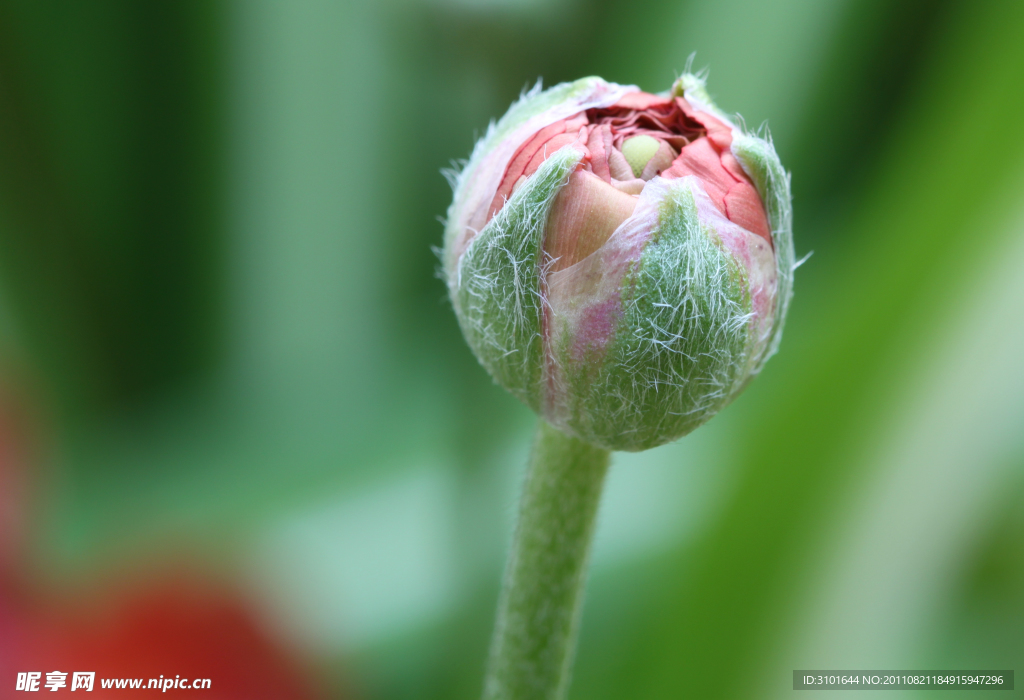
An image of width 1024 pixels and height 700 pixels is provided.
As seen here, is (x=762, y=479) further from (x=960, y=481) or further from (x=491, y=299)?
(x=491, y=299)

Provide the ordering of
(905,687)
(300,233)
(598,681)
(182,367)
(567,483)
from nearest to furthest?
(567,483) < (905,687) < (598,681) < (300,233) < (182,367)

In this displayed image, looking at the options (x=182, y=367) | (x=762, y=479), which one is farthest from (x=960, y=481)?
(x=182, y=367)

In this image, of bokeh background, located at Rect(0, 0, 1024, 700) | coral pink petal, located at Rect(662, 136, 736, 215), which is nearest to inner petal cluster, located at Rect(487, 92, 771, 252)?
coral pink petal, located at Rect(662, 136, 736, 215)

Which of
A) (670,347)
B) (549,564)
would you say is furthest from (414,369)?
(670,347)

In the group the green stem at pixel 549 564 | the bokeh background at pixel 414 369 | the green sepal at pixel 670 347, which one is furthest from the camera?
the bokeh background at pixel 414 369

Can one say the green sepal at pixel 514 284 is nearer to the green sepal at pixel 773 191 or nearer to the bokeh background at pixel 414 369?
the green sepal at pixel 773 191

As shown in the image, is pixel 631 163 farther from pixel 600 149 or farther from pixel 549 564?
pixel 549 564

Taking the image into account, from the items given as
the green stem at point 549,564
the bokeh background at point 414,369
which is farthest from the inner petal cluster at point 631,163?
the bokeh background at point 414,369

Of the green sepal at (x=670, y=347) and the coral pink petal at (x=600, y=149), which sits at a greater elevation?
the coral pink petal at (x=600, y=149)
